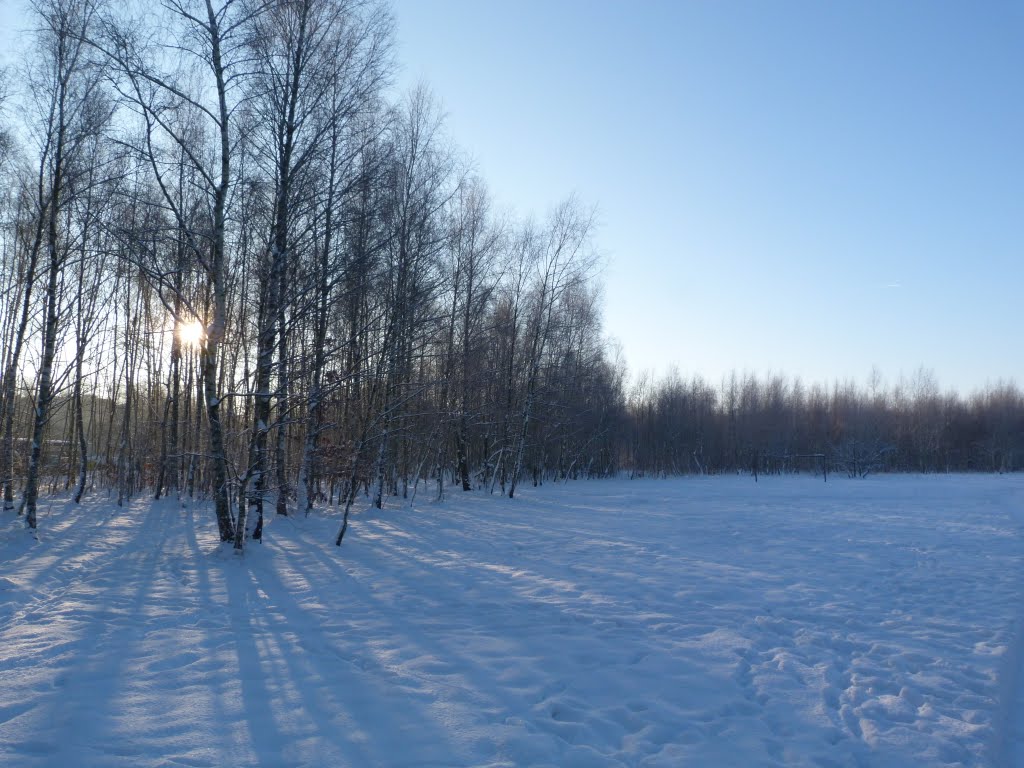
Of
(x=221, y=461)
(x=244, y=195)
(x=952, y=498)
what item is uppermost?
(x=244, y=195)

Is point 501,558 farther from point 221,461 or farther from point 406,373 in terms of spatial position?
point 406,373

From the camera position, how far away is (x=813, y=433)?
6675 cm

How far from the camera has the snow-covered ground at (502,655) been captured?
148 inches

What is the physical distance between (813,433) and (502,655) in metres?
69.0

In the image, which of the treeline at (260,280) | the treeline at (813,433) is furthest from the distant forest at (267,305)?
the treeline at (813,433)

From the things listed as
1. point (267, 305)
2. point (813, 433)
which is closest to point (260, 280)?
point (267, 305)

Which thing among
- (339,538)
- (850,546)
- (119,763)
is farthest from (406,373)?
(119,763)

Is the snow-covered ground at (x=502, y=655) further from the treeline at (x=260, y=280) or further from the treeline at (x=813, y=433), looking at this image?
the treeline at (x=813, y=433)

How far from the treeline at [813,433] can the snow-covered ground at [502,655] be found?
45.6 m

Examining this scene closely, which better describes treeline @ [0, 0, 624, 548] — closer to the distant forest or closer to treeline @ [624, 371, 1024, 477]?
the distant forest

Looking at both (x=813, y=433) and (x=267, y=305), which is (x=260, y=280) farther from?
(x=813, y=433)

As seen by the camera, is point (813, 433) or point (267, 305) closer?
point (267, 305)

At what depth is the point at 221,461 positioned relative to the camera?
9.72m

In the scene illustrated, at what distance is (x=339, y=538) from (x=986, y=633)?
8.77 m
